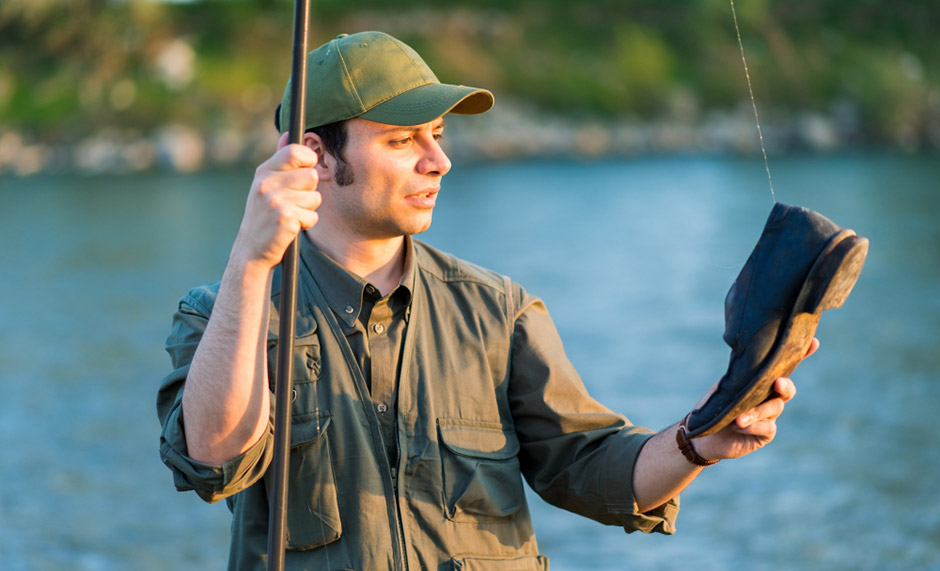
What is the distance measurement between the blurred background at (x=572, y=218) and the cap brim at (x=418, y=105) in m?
4.96

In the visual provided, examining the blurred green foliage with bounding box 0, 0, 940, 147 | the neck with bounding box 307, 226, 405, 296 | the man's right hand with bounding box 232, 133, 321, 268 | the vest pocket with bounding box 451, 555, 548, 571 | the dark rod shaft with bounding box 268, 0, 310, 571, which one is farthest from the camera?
the blurred green foliage with bounding box 0, 0, 940, 147

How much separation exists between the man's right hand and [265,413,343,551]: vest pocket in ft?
1.58

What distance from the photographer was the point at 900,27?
4391cm

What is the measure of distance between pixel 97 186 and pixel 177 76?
17399mm

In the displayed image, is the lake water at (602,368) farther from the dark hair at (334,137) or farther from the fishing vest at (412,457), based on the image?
the dark hair at (334,137)

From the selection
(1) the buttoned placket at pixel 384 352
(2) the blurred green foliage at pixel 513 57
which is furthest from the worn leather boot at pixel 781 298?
(2) the blurred green foliage at pixel 513 57

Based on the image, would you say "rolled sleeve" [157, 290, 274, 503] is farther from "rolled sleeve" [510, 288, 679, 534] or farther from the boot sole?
the boot sole

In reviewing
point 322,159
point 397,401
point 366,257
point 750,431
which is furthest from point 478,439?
point 322,159

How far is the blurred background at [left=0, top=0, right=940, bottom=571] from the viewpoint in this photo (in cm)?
821

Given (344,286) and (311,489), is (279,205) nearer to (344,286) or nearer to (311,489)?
(344,286)

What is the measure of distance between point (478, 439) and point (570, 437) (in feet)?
0.77

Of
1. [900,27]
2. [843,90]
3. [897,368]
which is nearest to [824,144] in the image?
[843,90]

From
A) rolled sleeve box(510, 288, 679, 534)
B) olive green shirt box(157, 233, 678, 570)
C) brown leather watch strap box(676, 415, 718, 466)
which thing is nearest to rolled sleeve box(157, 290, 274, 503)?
olive green shirt box(157, 233, 678, 570)

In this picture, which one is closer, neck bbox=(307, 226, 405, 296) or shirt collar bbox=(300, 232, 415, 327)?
shirt collar bbox=(300, 232, 415, 327)
